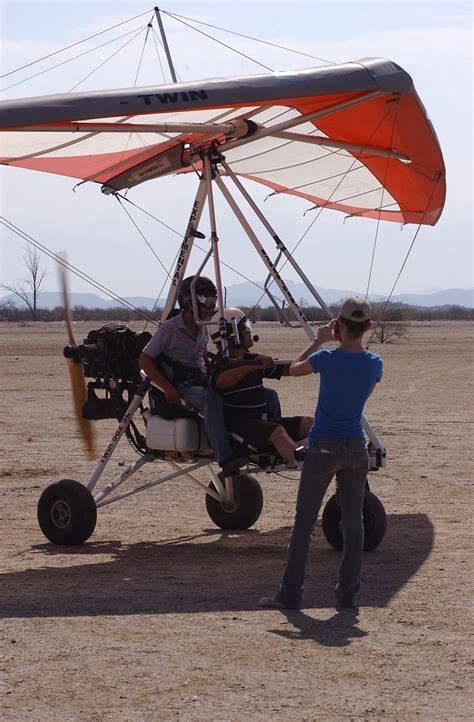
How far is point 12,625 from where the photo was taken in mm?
6660

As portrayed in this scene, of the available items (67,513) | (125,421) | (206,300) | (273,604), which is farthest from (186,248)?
(273,604)

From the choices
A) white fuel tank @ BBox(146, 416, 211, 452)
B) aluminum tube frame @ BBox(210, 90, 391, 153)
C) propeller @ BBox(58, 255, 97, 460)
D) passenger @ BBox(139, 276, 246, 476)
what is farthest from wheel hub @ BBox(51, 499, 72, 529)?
aluminum tube frame @ BBox(210, 90, 391, 153)

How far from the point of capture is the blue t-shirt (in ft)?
22.9

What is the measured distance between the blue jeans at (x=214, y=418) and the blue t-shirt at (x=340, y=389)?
1710 millimetres

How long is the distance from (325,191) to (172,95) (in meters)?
4.76

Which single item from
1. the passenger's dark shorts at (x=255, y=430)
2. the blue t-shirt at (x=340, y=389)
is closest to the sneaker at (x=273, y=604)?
the blue t-shirt at (x=340, y=389)

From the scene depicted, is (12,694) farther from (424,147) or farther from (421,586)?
(424,147)

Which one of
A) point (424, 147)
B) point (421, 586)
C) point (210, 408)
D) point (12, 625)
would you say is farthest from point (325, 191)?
point (12, 625)

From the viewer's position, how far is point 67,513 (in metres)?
9.20

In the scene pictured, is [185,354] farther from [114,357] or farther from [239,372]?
[239,372]

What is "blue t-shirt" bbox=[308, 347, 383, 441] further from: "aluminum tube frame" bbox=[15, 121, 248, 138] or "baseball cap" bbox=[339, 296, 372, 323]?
"aluminum tube frame" bbox=[15, 121, 248, 138]

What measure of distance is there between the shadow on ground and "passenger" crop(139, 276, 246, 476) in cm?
106

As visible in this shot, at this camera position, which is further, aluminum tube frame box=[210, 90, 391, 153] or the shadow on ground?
aluminum tube frame box=[210, 90, 391, 153]

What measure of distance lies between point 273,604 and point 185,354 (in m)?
2.79
